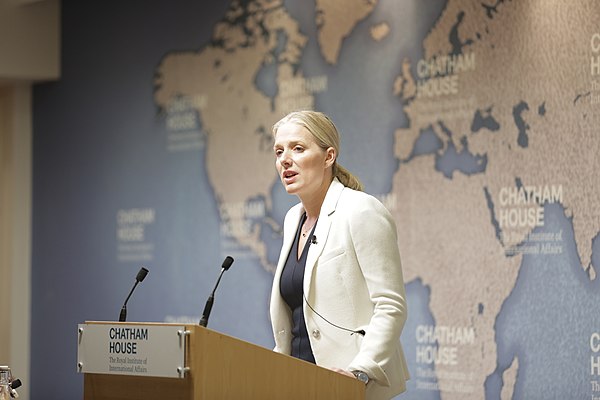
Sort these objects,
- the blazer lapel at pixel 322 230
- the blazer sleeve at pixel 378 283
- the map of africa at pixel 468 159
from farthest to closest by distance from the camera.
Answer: the map of africa at pixel 468 159, the blazer lapel at pixel 322 230, the blazer sleeve at pixel 378 283

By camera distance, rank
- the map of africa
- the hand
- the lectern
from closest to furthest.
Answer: the lectern, the hand, the map of africa

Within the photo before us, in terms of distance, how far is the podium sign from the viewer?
2479 millimetres

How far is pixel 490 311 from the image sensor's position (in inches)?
187

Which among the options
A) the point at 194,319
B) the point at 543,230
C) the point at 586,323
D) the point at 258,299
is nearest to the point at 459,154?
the point at 543,230

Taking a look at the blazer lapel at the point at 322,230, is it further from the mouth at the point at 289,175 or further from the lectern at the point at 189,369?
the lectern at the point at 189,369

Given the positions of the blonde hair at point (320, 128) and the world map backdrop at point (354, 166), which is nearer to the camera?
the blonde hair at point (320, 128)

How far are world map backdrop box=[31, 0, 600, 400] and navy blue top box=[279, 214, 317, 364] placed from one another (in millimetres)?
1724

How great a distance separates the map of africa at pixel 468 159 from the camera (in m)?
4.50

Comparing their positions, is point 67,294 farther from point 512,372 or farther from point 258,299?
point 512,372

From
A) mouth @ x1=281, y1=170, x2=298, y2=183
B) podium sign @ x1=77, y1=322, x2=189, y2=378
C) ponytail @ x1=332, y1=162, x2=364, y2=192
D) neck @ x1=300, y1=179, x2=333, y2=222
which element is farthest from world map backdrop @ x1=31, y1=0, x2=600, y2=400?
podium sign @ x1=77, y1=322, x2=189, y2=378

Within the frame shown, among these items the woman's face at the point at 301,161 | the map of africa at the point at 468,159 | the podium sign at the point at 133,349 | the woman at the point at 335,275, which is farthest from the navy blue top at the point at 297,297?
the map of africa at the point at 468,159

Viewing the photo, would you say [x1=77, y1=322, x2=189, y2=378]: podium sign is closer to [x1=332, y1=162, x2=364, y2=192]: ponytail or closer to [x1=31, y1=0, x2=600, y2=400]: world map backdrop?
[x1=332, y1=162, x2=364, y2=192]: ponytail

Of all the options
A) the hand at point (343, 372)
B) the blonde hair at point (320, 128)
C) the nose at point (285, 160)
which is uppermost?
the blonde hair at point (320, 128)

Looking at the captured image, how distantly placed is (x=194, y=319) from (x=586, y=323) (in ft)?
8.55
